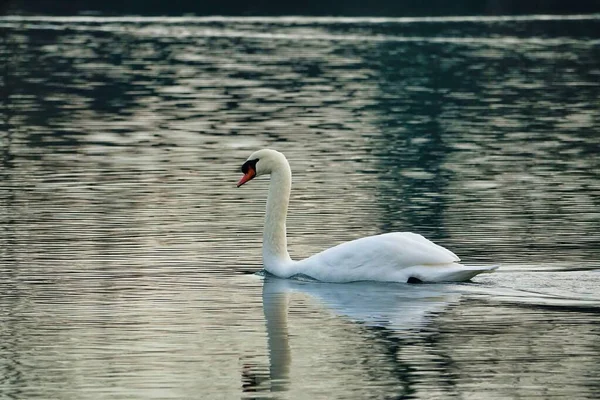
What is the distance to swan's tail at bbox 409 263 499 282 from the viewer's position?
15.2 meters

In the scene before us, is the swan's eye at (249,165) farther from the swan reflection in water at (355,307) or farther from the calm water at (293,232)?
the swan reflection in water at (355,307)

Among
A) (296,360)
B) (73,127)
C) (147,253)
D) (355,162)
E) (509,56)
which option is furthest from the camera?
(509,56)

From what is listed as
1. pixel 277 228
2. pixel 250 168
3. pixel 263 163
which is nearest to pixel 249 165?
pixel 250 168

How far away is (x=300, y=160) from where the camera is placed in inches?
1033

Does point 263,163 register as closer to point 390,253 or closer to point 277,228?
point 277,228

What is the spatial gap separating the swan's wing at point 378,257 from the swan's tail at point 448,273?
0.19 ft

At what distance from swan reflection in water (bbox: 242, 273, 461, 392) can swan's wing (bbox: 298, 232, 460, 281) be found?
0.42 feet

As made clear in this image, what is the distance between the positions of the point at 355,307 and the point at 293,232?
4.41 meters

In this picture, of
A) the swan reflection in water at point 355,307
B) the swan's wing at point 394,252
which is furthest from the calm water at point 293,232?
the swan's wing at point 394,252

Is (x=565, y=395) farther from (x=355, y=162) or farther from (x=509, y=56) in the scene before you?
(x=509, y=56)

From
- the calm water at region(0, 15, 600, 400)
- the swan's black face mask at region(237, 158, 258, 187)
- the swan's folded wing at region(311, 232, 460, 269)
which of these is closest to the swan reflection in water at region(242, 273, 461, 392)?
the calm water at region(0, 15, 600, 400)

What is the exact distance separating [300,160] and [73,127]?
24.9 feet

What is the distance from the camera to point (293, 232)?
18.8 meters

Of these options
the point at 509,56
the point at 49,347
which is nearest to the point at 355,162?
the point at 49,347
